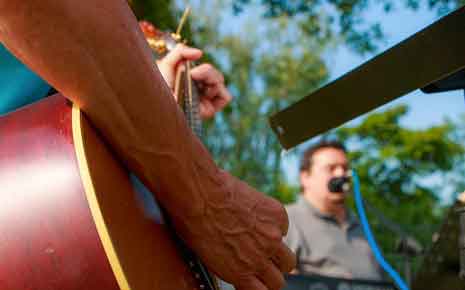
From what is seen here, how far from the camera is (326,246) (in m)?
3.74

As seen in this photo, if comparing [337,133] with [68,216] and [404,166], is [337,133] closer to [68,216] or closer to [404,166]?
[404,166]

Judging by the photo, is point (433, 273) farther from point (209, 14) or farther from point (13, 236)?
point (209, 14)

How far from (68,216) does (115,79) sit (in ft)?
A: 0.60

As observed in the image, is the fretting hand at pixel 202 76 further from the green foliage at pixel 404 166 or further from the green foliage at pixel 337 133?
the green foliage at pixel 404 166

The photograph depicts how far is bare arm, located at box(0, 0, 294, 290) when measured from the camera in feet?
2.61

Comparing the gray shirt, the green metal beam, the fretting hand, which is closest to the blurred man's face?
the gray shirt

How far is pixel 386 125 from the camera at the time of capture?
6.53 metres

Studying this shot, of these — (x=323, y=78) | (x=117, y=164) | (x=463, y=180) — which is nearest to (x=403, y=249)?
(x=117, y=164)

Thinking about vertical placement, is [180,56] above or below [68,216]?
above

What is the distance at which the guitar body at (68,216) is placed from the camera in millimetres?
823

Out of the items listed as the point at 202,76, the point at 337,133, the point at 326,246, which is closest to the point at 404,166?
the point at 337,133

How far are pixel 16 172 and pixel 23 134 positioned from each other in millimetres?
66

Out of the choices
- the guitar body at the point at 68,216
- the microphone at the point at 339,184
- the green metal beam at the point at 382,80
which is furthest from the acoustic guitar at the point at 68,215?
the microphone at the point at 339,184

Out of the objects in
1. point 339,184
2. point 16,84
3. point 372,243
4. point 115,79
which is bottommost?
point 372,243
